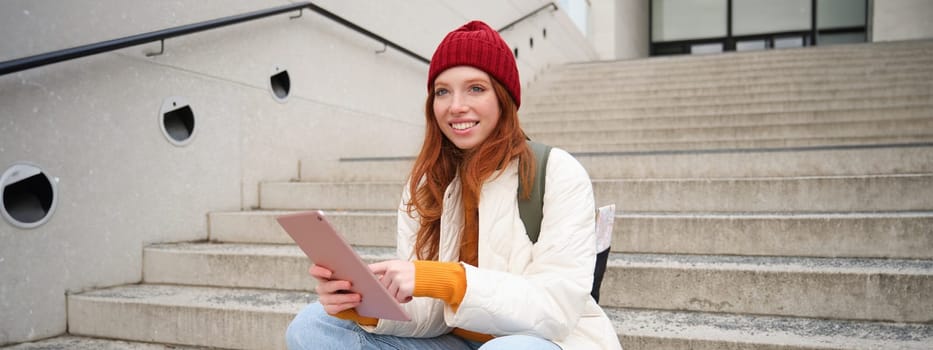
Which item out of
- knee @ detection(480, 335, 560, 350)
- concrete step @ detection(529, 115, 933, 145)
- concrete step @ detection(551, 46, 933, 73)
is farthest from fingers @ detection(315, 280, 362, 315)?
concrete step @ detection(551, 46, 933, 73)

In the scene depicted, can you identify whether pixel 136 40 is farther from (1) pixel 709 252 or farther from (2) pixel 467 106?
(1) pixel 709 252

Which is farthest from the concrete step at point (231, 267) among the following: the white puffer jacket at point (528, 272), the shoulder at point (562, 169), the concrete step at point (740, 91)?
the concrete step at point (740, 91)

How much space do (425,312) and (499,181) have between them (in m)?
0.31

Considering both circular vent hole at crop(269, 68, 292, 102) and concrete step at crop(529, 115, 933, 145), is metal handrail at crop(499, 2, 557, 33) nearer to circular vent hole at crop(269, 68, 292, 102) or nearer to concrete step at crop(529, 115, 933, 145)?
concrete step at crop(529, 115, 933, 145)

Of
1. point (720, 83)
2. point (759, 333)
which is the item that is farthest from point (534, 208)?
point (720, 83)

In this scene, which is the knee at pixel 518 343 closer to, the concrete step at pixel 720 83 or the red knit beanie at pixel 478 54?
the red knit beanie at pixel 478 54

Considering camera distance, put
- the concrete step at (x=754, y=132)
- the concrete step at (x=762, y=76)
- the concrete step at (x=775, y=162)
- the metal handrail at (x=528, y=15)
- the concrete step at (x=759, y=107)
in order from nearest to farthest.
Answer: the concrete step at (x=775, y=162)
the concrete step at (x=754, y=132)
the concrete step at (x=759, y=107)
the concrete step at (x=762, y=76)
the metal handrail at (x=528, y=15)

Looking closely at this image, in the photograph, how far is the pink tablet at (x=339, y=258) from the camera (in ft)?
3.24

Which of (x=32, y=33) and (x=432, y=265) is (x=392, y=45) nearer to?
(x=32, y=33)

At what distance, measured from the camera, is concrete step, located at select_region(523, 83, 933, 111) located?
4965mm

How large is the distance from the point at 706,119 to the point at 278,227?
134 inches

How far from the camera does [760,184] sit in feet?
9.14

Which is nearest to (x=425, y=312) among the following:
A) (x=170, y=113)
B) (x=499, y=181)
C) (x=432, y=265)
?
(x=432, y=265)

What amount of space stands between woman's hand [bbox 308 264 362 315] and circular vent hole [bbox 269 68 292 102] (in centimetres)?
269
